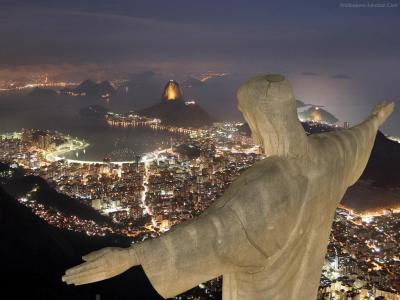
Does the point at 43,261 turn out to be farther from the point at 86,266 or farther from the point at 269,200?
the point at 269,200

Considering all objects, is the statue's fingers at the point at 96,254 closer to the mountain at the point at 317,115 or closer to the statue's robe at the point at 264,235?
the statue's robe at the point at 264,235

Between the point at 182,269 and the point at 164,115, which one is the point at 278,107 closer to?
the point at 182,269

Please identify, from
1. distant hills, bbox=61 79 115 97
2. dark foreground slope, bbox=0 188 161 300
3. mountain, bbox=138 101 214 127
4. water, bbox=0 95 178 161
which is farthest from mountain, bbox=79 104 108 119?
dark foreground slope, bbox=0 188 161 300

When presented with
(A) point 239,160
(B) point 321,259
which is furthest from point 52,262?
(A) point 239,160

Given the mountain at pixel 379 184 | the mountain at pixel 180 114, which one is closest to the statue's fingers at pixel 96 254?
the mountain at pixel 379 184

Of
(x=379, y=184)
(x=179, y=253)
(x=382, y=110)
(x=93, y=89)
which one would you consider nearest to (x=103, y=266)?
(x=179, y=253)

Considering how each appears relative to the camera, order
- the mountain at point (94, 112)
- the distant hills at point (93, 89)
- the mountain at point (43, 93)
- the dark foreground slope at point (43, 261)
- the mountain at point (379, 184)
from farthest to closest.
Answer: the distant hills at point (93, 89) → the mountain at point (43, 93) → the mountain at point (94, 112) → the mountain at point (379, 184) → the dark foreground slope at point (43, 261)
